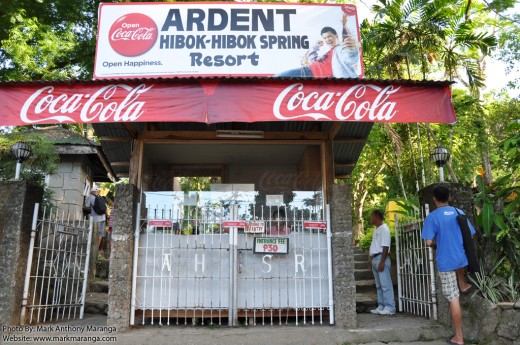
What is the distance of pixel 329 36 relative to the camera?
6.75 meters

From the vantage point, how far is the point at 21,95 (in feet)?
16.9

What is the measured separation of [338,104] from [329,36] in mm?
2046

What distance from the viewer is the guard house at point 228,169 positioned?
516 cm

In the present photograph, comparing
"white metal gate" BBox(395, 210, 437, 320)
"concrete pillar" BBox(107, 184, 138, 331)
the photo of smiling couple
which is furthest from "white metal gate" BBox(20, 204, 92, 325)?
"white metal gate" BBox(395, 210, 437, 320)

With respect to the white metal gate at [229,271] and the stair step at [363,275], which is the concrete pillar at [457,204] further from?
the stair step at [363,275]

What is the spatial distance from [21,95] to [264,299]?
4107mm

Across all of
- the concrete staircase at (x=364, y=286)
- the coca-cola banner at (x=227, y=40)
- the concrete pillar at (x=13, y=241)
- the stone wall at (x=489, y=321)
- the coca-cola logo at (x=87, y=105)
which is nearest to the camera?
the stone wall at (x=489, y=321)

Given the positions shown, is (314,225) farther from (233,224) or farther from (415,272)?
(415,272)

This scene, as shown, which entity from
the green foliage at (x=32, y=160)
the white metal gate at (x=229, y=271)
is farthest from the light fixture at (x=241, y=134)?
the green foliage at (x=32, y=160)

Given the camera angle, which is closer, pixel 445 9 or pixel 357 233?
pixel 445 9

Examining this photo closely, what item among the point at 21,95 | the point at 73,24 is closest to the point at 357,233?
the point at 73,24

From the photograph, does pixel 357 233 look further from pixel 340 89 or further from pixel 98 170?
pixel 340 89

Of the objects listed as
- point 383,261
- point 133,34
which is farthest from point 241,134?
Result: point 383,261

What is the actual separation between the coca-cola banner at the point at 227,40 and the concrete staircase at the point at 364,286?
12.6 feet
